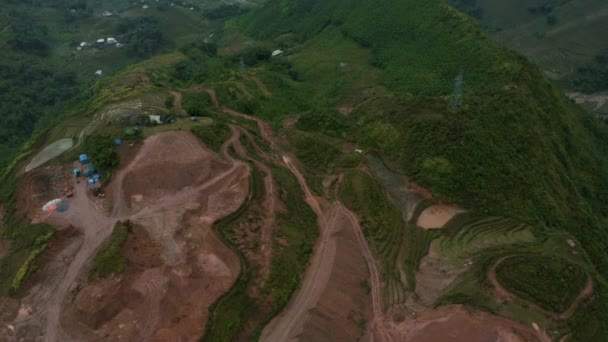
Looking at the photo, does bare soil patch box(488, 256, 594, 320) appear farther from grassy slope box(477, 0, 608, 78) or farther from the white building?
grassy slope box(477, 0, 608, 78)

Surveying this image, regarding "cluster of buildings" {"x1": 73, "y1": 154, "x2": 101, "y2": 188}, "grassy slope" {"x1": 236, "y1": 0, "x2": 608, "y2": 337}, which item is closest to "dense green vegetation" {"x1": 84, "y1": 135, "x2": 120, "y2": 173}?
"cluster of buildings" {"x1": 73, "y1": 154, "x2": 101, "y2": 188}

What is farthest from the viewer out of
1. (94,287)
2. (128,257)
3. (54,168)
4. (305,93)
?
(305,93)

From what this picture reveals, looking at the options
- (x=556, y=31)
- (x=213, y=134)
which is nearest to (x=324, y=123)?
(x=213, y=134)

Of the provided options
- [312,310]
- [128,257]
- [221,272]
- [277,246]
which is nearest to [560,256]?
[312,310]

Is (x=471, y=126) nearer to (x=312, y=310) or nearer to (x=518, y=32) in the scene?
(x=312, y=310)

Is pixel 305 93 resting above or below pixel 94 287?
below

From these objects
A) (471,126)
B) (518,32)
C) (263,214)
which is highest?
(471,126)

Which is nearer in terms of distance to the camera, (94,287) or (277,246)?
(94,287)
